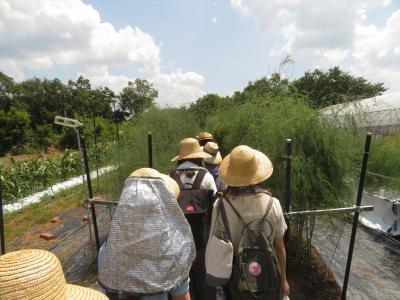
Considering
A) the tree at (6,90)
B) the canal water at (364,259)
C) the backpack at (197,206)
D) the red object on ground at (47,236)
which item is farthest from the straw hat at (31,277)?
the tree at (6,90)

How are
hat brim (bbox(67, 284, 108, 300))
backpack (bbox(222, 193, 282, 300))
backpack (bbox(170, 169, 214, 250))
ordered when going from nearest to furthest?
hat brim (bbox(67, 284, 108, 300)) → backpack (bbox(222, 193, 282, 300)) → backpack (bbox(170, 169, 214, 250))

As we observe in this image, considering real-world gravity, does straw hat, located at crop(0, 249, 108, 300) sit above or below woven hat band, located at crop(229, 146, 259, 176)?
below

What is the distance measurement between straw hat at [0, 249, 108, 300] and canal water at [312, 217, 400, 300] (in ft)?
10.00

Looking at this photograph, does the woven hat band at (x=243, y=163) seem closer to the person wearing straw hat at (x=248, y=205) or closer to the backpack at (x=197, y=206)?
the person wearing straw hat at (x=248, y=205)

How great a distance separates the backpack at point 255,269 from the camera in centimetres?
187

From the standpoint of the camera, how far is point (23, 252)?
4.48 ft

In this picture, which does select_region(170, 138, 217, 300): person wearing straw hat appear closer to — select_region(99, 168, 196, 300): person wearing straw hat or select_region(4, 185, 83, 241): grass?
select_region(99, 168, 196, 300): person wearing straw hat

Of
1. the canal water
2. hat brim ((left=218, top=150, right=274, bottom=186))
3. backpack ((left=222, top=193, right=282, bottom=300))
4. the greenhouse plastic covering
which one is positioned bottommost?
the canal water

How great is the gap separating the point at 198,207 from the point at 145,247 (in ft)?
3.27

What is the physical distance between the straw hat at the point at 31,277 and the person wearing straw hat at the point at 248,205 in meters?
0.88

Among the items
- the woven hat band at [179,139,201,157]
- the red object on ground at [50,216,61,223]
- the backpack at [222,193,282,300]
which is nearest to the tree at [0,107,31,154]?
the red object on ground at [50,216,61,223]

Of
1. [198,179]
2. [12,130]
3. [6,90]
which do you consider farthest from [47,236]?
[6,90]

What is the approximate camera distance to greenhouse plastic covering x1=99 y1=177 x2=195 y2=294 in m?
1.64

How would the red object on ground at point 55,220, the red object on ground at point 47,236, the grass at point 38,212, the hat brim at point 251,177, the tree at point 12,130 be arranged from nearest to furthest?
1. the hat brim at point 251,177
2. the red object on ground at point 47,236
3. the grass at point 38,212
4. the red object on ground at point 55,220
5. the tree at point 12,130
